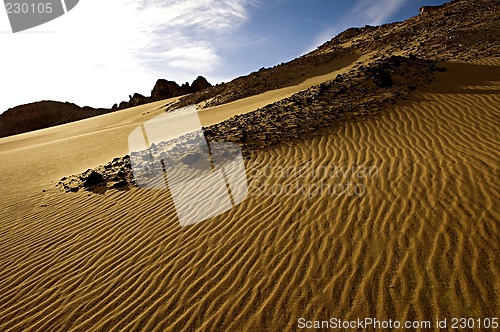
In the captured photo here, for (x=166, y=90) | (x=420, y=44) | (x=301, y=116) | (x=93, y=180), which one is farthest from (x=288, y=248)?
(x=166, y=90)

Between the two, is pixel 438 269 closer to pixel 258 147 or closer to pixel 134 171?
pixel 258 147

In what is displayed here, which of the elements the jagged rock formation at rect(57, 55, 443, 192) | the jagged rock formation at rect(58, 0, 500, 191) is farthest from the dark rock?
the jagged rock formation at rect(57, 55, 443, 192)

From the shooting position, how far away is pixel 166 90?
151ft

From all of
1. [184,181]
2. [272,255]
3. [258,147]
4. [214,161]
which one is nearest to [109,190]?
[184,181]

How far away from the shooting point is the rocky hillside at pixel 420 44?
14383mm

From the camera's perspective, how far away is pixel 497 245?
368 centimetres

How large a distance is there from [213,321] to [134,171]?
5.97 m

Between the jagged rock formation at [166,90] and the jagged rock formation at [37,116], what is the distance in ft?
28.1

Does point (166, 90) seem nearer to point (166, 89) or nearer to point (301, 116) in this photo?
point (166, 89)

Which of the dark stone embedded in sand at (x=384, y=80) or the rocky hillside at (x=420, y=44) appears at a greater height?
the rocky hillside at (x=420, y=44)

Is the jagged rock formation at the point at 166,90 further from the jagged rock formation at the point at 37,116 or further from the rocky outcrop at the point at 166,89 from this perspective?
the jagged rock formation at the point at 37,116

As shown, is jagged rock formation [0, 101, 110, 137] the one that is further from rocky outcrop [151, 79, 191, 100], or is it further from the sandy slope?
the sandy slope

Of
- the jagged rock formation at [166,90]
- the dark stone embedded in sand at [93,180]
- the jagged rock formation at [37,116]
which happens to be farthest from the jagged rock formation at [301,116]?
the jagged rock formation at [37,116]

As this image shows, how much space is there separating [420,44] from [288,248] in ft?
58.5
